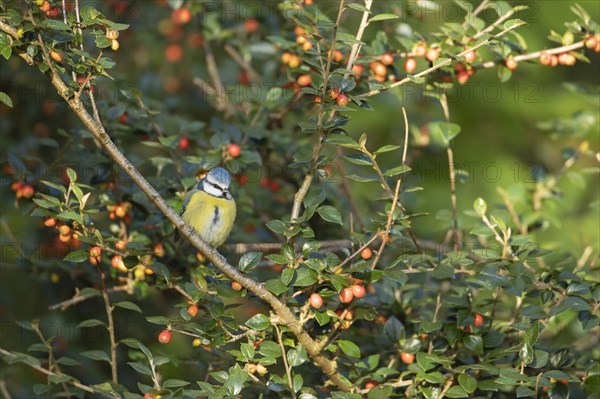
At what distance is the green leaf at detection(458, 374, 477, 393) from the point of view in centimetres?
257

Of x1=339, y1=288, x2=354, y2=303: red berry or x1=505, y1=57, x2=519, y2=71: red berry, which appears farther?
x1=505, y1=57, x2=519, y2=71: red berry

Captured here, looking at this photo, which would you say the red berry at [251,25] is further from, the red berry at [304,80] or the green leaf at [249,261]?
the green leaf at [249,261]

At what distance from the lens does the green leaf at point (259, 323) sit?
248 cm

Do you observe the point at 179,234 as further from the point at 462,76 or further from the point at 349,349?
the point at 462,76

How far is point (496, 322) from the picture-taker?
285cm

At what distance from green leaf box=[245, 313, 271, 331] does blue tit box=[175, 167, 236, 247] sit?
3.42ft

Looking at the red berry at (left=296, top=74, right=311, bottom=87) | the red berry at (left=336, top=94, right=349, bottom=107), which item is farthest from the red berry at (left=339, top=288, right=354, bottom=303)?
the red berry at (left=296, top=74, right=311, bottom=87)

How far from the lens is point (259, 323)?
98.3 inches

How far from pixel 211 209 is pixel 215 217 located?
0.17 feet

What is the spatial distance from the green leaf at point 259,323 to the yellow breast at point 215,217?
115 cm

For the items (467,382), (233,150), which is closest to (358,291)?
(467,382)

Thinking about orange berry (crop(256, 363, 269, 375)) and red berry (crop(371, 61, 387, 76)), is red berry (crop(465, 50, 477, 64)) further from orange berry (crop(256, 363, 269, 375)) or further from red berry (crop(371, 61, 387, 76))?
orange berry (crop(256, 363, 269, 375))

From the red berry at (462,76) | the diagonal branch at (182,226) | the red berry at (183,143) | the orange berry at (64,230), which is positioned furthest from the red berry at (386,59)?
the orange berry at (64,230)

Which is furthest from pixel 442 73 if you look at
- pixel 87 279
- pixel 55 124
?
pixel 55 124
